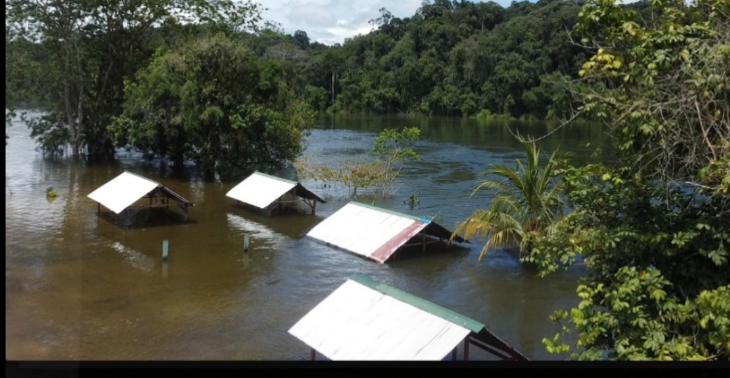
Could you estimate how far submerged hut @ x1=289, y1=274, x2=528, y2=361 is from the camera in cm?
633

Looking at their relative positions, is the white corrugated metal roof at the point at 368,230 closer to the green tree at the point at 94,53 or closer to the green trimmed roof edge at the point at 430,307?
the green trimmed roof edge at the point at 430,307

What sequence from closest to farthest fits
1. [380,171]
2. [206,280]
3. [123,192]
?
[206,280], [123,192], [380,171]

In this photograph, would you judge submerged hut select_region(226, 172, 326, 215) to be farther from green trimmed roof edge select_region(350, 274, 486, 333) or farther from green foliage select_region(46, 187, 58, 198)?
green trimmed roof edge select_region(350, 274, 486, 333)

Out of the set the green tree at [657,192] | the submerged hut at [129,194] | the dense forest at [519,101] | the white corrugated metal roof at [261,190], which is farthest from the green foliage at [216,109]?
the green tree at [657,192]

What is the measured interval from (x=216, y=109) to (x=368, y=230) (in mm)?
7624

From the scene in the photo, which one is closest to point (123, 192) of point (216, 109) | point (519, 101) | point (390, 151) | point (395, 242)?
point (216, 109)

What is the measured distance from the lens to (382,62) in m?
40.4

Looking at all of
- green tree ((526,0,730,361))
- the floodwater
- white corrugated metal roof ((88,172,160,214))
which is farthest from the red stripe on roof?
green tree ((526,0,730,361))

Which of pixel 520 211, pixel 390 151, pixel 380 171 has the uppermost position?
pixel 390 151

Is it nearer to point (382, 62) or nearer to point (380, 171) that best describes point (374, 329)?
point (380, 171)

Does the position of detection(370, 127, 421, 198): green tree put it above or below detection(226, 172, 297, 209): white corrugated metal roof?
above

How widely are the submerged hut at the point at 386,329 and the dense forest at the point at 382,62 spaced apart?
2.21 metres

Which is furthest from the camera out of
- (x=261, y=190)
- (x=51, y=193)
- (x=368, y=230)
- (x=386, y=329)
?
(x=51, y=193)

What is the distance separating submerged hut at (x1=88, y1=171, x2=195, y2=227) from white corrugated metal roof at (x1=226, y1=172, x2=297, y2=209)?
1293 mm
